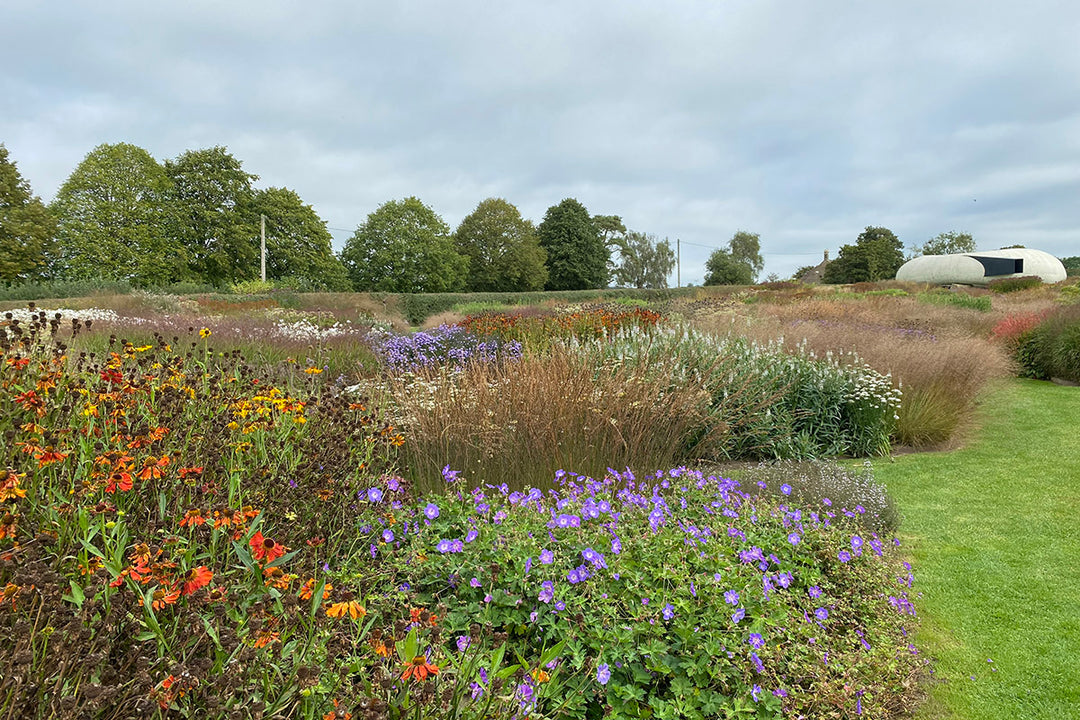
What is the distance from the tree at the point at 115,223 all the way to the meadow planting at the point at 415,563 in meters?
29.3

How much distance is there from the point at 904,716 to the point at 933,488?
10.4ft

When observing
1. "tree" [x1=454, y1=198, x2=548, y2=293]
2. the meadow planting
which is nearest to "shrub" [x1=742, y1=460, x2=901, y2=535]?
the meadow planting

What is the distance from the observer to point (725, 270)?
58250 mm

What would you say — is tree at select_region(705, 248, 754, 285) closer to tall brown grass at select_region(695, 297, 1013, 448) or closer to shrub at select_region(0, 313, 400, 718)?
tall brown grass at select_region(695, 297, 1013, 448)

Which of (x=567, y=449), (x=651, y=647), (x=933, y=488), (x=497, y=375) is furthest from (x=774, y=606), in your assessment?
(x=933, y=488)

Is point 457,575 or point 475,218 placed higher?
point 475,218

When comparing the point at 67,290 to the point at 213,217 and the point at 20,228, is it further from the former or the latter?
the point at 213,217

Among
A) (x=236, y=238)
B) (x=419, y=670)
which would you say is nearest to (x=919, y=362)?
(x=419, y=670)

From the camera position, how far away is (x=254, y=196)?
1339 inches

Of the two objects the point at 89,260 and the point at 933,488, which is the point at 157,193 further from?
the point at 933,488

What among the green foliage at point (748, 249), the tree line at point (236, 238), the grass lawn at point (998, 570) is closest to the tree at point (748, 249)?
the green foliage at point (748, 249)

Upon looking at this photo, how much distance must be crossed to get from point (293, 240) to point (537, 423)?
35.3 metres

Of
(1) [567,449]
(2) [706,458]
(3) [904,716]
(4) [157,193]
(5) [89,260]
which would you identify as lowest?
(3) [904,716]

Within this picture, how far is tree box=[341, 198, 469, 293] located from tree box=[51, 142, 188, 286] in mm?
11129
